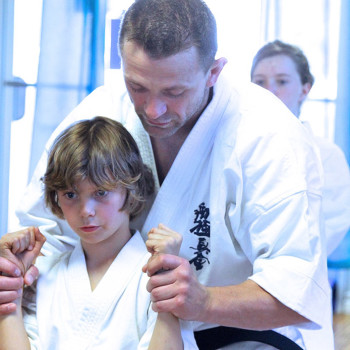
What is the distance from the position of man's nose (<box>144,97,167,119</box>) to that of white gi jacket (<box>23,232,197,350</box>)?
0.31m

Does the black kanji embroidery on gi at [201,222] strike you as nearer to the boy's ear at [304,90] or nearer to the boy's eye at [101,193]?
the boy's eye at [101,193]

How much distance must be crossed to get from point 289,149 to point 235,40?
6.92 ft

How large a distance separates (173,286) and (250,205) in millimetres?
277

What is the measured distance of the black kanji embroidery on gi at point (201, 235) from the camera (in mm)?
1539

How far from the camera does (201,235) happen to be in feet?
5.06

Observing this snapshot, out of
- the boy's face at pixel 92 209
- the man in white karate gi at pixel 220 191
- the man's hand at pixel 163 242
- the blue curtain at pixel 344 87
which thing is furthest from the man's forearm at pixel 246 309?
the blue curtain at pixel 344 87

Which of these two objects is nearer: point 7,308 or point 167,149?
point 7,308

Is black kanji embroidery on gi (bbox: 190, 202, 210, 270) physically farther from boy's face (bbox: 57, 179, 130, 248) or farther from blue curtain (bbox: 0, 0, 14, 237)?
blue curtain (bbox: 0, 0, 14, 237)

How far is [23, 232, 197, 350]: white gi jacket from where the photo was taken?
141 cm

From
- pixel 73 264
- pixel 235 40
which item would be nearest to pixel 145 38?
pixel 73 264

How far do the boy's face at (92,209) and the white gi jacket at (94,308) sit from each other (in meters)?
→ 0.09

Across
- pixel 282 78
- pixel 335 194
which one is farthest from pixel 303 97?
pixel 335 194

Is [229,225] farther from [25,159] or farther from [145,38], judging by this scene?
[25,159]

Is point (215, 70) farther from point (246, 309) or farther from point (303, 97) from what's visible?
point (303, 97)
